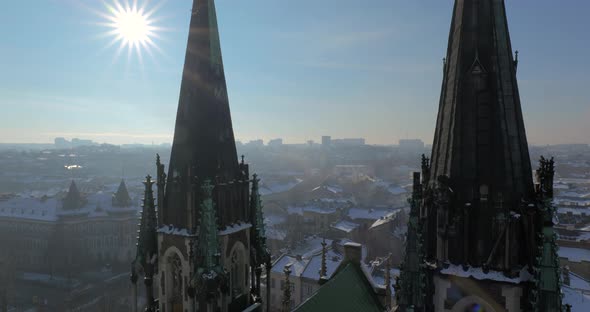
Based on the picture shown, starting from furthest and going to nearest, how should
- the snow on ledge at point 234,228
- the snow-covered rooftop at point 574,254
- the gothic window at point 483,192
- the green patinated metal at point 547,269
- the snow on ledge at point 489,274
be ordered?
the snow-covered rooftop at point 574,254 → the snow on ledge at point 234,228 → the gothic window at point 483,192 → the snow on ledge at point 489,274 → the green patinated metal at point 547,269

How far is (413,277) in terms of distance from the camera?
32.7 ft

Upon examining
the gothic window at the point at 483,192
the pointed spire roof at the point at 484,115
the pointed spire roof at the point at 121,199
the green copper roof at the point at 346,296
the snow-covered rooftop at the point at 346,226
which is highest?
the pointed spire roof at the point at 484,115

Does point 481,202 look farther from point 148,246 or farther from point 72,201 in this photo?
point 72,201

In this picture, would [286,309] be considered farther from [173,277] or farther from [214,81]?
[214,81]

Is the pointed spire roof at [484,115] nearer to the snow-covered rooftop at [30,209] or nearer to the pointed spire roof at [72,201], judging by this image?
the snow-covered rooftop at [30,209]

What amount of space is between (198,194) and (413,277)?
7674 mm

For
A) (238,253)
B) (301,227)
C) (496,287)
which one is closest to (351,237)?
(301,227)

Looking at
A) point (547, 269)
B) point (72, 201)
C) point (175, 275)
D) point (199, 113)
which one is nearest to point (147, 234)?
point (175, 275)

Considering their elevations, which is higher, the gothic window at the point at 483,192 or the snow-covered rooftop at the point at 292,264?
the gothic window at the point at 483,192

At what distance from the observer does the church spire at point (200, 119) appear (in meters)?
14.4

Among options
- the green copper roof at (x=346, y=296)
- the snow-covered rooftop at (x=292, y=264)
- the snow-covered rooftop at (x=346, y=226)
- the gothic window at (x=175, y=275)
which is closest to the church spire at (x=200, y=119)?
the gothic window at (x=175, y=275)

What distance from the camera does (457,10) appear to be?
35.0 feet

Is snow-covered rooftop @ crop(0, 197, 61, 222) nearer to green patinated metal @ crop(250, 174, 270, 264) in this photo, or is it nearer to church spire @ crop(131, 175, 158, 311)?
church spire @ crop(131, 175, 158, 311)

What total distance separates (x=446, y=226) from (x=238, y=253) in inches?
331
